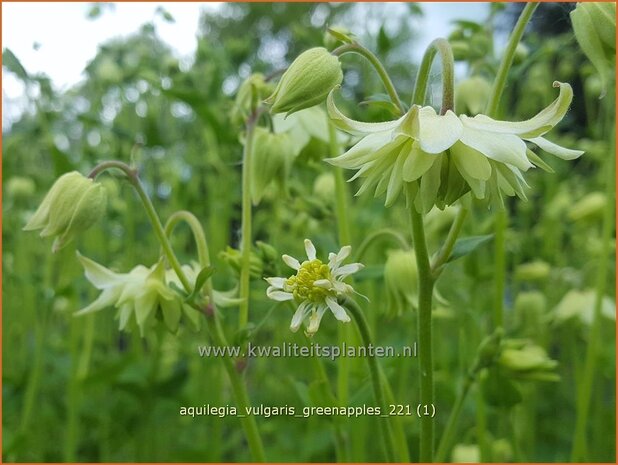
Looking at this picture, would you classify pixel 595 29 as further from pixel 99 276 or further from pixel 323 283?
pixel 99 276

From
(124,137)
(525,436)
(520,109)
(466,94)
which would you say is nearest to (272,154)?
(466,94)

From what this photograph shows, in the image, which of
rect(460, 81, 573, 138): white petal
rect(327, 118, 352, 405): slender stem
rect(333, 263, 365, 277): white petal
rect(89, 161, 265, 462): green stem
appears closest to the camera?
rect(460, 81, 573, 138): white petal

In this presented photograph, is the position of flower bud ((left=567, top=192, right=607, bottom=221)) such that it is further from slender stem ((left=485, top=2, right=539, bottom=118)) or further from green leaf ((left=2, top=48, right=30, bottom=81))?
green leaf ((left=2, top=48, right=30, bottom=81))

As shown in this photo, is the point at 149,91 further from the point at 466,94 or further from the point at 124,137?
the point at 466,94

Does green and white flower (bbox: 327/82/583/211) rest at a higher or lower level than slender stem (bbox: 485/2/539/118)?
lower

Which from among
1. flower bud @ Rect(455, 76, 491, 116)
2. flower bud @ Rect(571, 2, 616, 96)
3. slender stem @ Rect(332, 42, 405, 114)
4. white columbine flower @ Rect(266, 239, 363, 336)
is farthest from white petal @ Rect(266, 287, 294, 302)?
flower bud @ Rect(455, 76, 491, 116)
